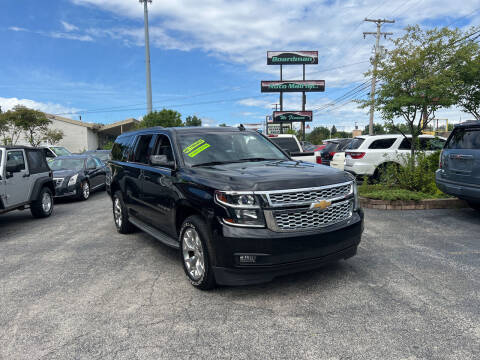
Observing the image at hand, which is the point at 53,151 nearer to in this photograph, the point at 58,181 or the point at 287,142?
the point at 58,181

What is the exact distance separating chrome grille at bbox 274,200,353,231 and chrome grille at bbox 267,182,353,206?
0.09m

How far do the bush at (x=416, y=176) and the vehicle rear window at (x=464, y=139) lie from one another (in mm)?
2014

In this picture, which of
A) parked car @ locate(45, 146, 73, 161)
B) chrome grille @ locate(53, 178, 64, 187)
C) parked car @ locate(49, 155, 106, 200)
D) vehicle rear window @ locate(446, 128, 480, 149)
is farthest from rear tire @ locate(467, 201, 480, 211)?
parked car @ locate(45, 146, 73, 161)

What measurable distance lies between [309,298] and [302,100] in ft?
161

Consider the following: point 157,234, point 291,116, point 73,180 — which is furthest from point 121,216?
point 291,116

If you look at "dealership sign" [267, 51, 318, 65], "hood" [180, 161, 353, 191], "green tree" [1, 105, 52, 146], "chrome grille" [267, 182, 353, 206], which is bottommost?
"chrome grille" [267, 182, 353, 206]

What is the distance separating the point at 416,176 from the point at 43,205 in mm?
9181

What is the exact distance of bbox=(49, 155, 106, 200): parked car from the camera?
1136cm

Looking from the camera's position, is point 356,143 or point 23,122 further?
point 23,122

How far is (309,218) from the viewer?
146 inches

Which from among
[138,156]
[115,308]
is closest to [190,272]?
[115,308]

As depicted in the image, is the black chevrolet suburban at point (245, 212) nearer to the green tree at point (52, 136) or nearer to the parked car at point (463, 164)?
the parked car at point (463, 164)

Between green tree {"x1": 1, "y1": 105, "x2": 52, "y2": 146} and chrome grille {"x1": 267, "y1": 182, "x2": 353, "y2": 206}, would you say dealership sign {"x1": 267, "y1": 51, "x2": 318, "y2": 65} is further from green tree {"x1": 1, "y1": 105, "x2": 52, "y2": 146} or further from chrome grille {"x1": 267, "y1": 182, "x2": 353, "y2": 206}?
chrome grille {"x1": 267, "y1": 182, "x2": 353, "y2": 206}

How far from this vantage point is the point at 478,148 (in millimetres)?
6582
